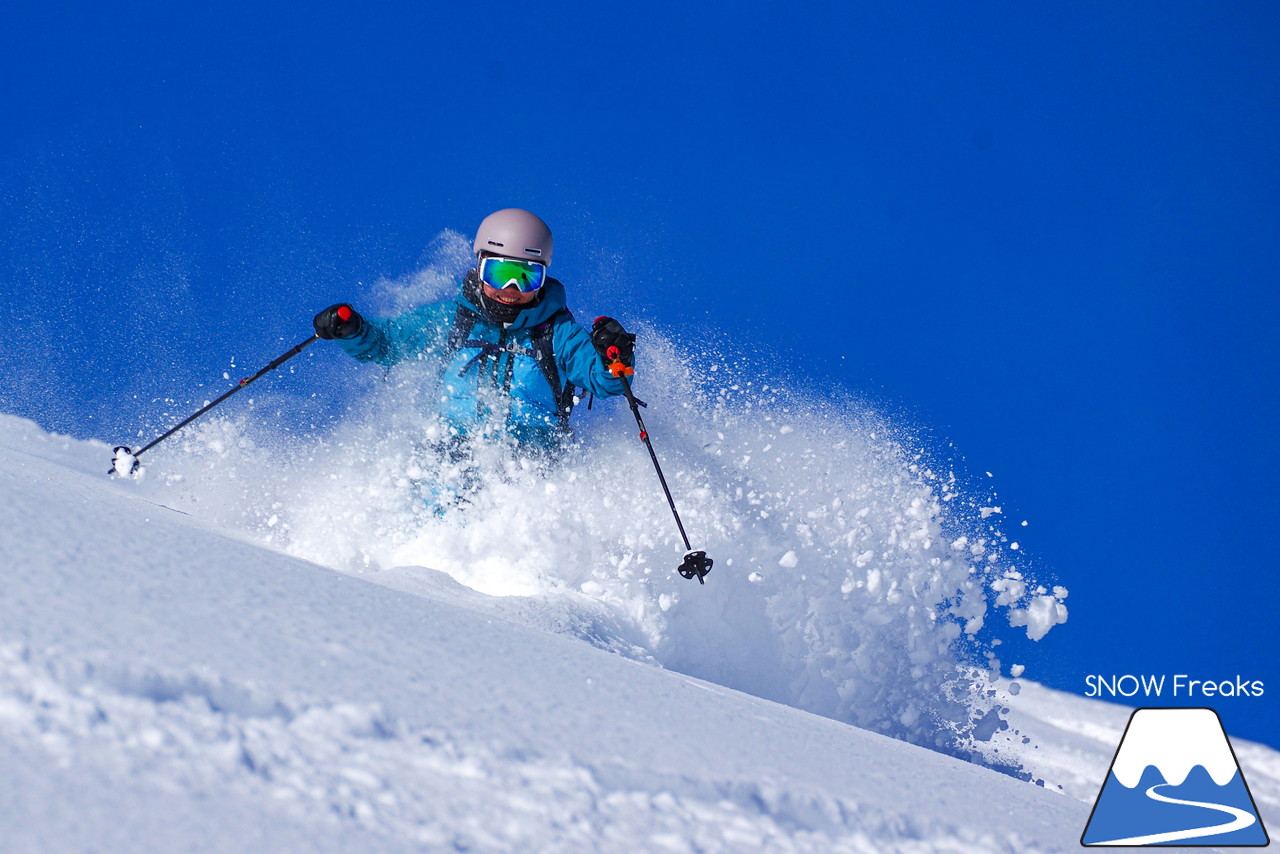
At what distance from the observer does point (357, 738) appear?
119 cm

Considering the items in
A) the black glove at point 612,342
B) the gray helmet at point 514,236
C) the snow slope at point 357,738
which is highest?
the gray helmet at point 514,236

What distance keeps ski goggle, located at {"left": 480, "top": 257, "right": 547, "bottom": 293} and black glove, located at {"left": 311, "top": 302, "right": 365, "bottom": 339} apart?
76 centimetres

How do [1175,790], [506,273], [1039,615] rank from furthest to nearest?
[1039,615]
[506,273]
[1175,790]

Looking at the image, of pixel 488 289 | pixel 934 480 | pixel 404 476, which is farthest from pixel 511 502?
pixel 934 480

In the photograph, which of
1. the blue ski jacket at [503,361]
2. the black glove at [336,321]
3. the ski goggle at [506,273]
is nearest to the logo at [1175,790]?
the blue ski jacket at [503,361]

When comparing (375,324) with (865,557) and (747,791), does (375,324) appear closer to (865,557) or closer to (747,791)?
(865,557)

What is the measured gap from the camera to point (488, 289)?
4414mm

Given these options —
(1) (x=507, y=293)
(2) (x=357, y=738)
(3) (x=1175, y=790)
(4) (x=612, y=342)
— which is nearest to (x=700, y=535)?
(4) (x=612, y=342)

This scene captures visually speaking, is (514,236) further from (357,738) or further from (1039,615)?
(1039,615)

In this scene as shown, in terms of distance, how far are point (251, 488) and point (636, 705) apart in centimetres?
514

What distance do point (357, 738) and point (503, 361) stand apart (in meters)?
3.56

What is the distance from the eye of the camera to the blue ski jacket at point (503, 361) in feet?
15.1

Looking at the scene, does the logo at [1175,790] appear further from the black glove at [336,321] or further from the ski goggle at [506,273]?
the black glove at [336,321]

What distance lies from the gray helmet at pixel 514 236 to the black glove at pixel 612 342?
0.58m
